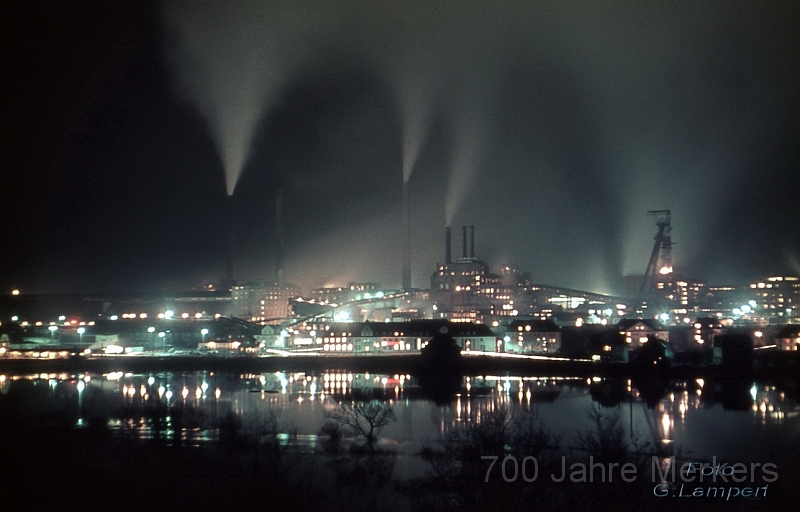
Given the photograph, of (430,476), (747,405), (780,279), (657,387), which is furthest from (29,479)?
(780,279)

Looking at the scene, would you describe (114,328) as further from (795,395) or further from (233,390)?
(795,395)

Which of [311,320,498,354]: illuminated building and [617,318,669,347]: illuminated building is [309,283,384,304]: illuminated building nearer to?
[311,320,498,354]: illuminated building

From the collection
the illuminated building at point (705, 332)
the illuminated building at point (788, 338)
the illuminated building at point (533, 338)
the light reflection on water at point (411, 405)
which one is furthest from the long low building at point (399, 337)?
the illuminated building at point (788, 338)

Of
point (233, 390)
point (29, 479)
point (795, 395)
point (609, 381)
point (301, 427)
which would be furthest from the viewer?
point (609, 381)

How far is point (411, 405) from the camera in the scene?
9656 millimetres

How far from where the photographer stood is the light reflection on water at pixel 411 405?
735 centimetres

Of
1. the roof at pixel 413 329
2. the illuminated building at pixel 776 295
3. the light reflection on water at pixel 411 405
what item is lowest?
the light reflection on water at pixel 411 405

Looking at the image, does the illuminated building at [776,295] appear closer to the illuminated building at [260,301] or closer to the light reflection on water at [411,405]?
the illuminated building at [260,301]

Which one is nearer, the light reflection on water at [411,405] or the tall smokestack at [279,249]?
the light reflection on water at [411,405]

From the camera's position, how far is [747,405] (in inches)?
370

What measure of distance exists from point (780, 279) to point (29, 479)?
29.2 meters

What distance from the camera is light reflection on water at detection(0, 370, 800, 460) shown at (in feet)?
24.1

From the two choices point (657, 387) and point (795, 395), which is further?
point (657, 387)

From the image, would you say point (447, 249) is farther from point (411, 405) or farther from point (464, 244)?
point (411, 405)
